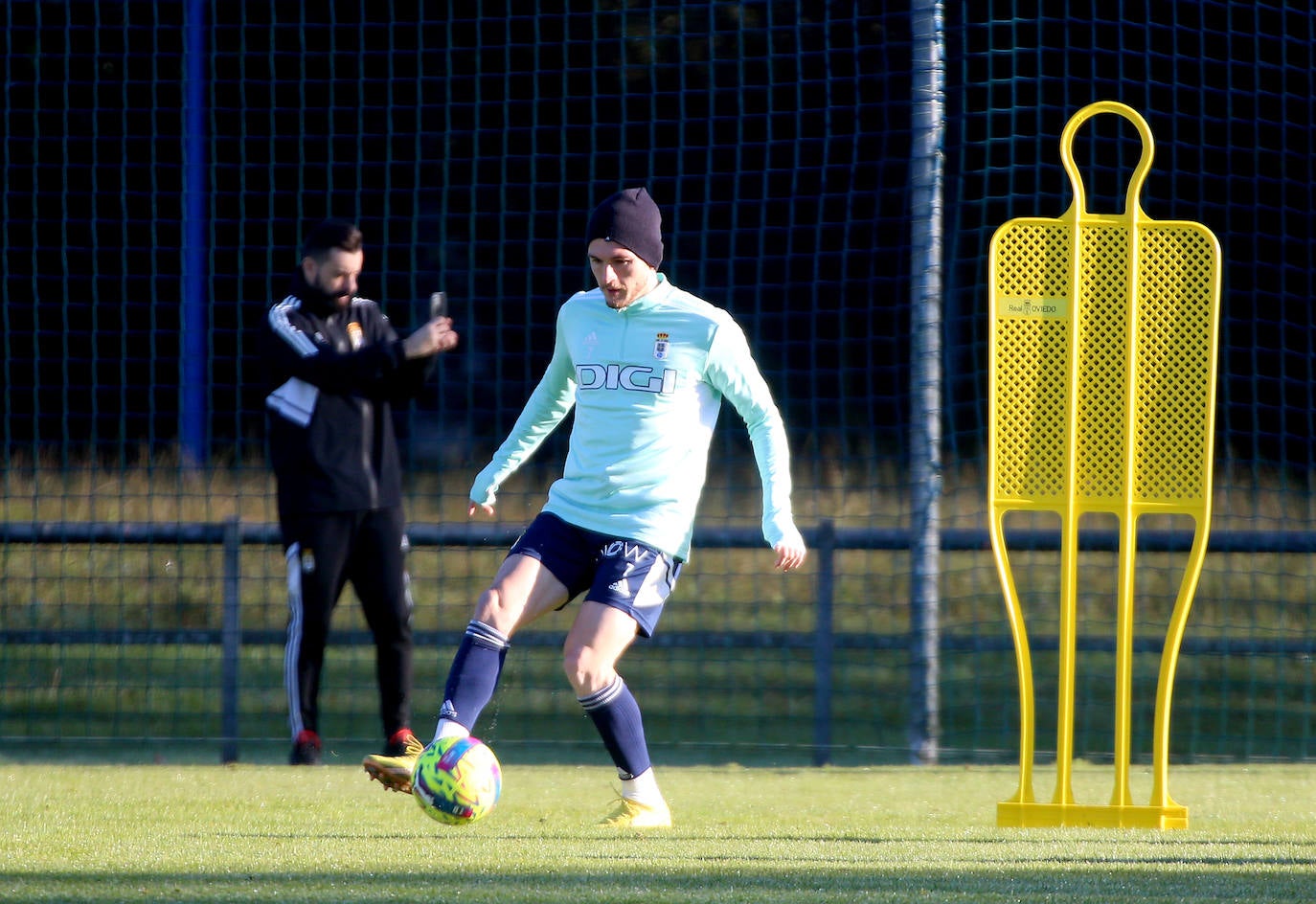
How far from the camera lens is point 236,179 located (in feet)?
42.7

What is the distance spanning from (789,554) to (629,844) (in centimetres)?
82

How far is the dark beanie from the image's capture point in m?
4.75

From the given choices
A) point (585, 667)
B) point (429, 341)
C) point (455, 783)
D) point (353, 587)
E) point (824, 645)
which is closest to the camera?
point (455, 783)

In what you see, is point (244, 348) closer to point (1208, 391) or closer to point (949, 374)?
point (949, 374)

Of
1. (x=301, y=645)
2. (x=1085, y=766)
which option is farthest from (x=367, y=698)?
(x=1085, y=766)

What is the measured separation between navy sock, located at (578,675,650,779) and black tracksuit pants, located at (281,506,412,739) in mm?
1507

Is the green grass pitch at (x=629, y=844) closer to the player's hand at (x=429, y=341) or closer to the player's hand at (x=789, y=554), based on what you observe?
the player's hand at (x=789, y=554)

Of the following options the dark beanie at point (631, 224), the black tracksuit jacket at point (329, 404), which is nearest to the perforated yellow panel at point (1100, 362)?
the dark beanie at point (631, 224)

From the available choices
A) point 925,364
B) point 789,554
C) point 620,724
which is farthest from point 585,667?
point 925,364

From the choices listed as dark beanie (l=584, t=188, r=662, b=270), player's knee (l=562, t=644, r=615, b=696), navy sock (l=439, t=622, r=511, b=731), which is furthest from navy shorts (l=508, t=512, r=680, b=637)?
dark beanie (l=584, t=188, r=662, b=270)

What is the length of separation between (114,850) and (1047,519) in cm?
835

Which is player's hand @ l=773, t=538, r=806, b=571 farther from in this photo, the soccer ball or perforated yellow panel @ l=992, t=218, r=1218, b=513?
the soccer ball

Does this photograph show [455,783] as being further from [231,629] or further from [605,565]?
[231,629]

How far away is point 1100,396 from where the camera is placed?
16.6 ft
